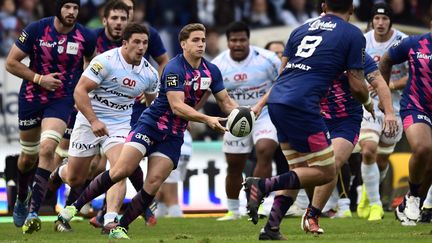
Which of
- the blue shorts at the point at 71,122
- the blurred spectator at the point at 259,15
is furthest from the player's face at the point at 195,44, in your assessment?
the blurred spectator at the point at 259,15

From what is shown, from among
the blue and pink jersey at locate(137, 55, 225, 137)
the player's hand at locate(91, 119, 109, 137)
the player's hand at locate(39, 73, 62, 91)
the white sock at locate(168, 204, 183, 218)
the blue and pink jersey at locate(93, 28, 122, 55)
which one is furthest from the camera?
the white sock at locate(168, 204, 183, 218)

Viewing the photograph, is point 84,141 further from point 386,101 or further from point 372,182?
point 372,182

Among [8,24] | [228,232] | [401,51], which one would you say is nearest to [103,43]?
[228,232]

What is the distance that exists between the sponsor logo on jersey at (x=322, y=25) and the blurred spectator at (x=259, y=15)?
42.8ft

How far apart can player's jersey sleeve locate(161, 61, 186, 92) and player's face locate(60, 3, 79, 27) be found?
2782 mm

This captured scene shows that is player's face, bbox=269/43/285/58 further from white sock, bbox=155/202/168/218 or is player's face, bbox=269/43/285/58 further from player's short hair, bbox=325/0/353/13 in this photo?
player's short hair, bbox=325/0/353/13

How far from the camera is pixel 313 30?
41.8 feet

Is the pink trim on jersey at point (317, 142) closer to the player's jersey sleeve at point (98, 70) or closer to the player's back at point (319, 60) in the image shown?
the player's back at point (319, 60)

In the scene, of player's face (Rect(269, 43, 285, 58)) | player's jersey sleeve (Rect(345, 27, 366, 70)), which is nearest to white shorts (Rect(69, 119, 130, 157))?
player's jersey sleeve (Rect(345, 27, 366, 70))

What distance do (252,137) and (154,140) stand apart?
4.76 metres

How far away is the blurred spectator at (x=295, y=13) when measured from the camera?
26.3m

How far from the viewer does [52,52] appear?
53.5 feet

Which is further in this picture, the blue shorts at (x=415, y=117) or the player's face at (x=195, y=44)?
the blue shorts at (x=415, y=117)

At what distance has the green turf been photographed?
13.5 metres
